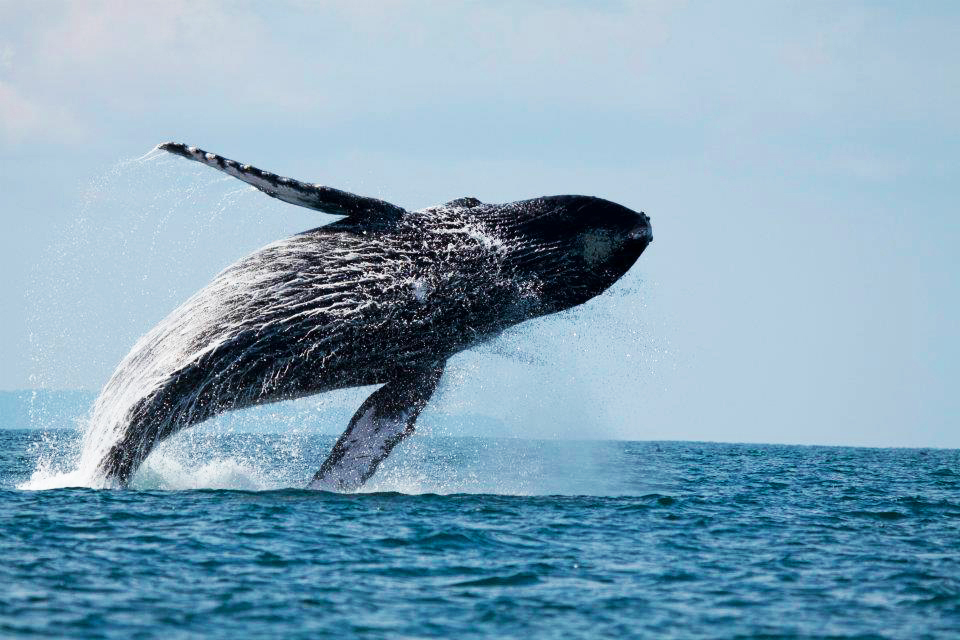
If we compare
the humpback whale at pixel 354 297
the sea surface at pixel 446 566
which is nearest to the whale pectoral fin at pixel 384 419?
the humpback whale at pixel 354 297

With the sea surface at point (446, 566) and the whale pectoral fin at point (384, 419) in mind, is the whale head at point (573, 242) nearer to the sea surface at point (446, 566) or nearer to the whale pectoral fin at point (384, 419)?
the whale pectoral fin at point (384, 419)

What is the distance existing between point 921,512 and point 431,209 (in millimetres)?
9693

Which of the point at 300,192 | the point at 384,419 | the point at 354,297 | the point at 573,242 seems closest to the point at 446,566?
the point at 354,297

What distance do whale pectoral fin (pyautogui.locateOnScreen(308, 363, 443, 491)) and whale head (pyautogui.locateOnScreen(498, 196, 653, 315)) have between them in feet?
5.32

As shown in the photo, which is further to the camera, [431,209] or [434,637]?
[431,209]

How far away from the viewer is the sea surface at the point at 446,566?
8.57 m

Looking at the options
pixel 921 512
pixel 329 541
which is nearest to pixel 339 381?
pixel 329 541

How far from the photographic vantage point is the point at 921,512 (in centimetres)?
1834

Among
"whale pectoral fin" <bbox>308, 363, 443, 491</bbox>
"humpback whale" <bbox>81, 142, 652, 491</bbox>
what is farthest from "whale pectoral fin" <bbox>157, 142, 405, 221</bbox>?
"whale pectoral fin" <bbox>308, 363, 443, 491</bbox>

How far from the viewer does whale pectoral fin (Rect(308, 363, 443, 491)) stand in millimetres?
13688

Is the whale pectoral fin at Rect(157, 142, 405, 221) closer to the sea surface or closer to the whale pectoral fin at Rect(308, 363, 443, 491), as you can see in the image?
the whale pectoral fin at Rect(308, 363, 443, 491)

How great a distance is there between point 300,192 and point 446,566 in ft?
13.8

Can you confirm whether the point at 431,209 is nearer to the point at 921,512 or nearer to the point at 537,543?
the point at 537,543

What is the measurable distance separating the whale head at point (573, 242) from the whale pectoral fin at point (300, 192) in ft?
4.40
